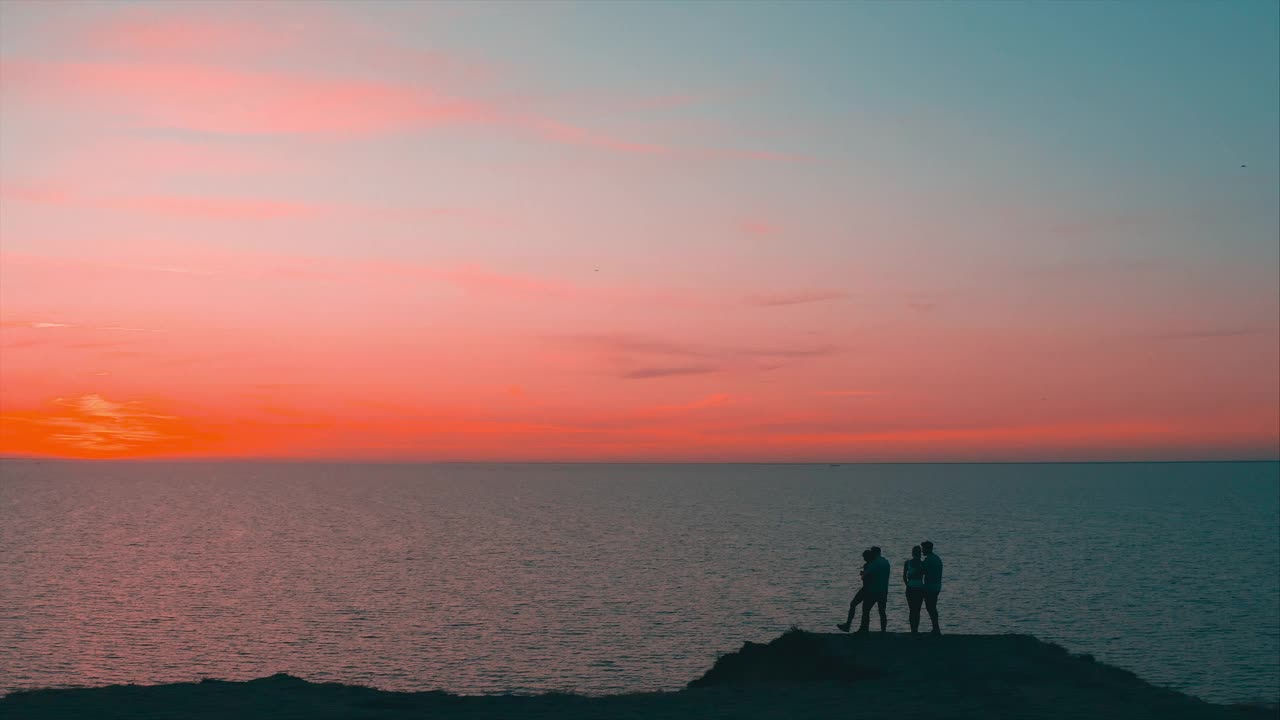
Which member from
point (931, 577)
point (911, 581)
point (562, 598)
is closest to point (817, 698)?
point (911, 581)

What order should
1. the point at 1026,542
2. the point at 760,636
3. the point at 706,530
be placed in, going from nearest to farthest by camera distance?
the point at 760,636 < the point at 1026,542 < the point at 706,530

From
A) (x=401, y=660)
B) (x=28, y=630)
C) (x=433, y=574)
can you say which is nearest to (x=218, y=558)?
(x=433, y=574)

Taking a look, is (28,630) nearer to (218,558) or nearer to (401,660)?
(401,660)

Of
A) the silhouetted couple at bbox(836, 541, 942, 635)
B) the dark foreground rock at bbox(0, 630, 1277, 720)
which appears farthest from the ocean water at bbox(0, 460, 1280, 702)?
the dark foreground rock at bbox(0, 630, 1277, 720)

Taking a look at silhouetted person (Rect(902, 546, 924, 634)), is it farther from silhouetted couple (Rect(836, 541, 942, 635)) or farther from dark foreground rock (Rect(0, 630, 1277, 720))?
dark foreground rock (Rect(0, 630, 1277, 720))

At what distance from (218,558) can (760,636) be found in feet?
199

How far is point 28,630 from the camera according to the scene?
171ft

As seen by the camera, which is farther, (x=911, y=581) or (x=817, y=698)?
(x=911, y=581)

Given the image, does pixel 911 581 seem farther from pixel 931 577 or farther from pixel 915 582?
pixel 931 577

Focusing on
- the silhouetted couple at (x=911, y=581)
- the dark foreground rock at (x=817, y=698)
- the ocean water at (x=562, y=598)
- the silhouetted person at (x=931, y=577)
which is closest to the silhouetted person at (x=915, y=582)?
the silhouetted couple at (x=911, y=581)

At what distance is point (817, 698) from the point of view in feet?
60.2

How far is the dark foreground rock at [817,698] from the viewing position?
16875 mm

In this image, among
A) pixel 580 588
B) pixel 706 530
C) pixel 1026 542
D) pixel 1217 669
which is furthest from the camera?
pixel 706 530

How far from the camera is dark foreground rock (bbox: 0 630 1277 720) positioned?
55.4 ft
